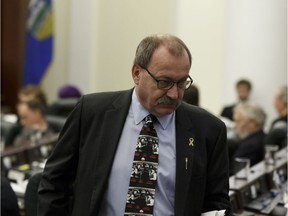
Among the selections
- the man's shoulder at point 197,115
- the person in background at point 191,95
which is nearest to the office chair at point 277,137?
the person in background at point 191,95

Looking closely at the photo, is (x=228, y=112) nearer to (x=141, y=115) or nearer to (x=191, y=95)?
(x=191, y=95)

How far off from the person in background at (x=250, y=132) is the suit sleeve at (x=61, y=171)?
299cm

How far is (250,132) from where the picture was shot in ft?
17.5

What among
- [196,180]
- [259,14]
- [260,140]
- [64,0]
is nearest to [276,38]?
[259,14]

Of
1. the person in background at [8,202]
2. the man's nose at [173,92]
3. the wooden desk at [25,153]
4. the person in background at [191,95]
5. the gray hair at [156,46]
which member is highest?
the gray hair at [156,46]

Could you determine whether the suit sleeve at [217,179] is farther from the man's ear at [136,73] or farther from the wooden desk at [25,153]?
the wooden desk at [25,153]

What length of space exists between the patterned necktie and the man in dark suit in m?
0.02

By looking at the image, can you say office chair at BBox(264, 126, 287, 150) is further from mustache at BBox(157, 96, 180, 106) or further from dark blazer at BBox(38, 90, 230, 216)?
mustache at BBox(157, 96, 180, 106)

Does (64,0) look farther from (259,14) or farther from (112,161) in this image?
(112,161)

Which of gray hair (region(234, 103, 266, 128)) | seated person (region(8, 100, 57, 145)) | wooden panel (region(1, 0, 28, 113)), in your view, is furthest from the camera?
wooden panel (region(1, 0, 28, 113))

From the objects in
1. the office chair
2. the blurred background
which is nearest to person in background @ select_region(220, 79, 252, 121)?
the blurred background

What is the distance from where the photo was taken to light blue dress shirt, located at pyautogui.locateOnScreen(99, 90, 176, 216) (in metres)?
2.08

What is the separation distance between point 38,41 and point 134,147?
28.9 feet

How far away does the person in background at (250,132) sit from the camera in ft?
16.7
